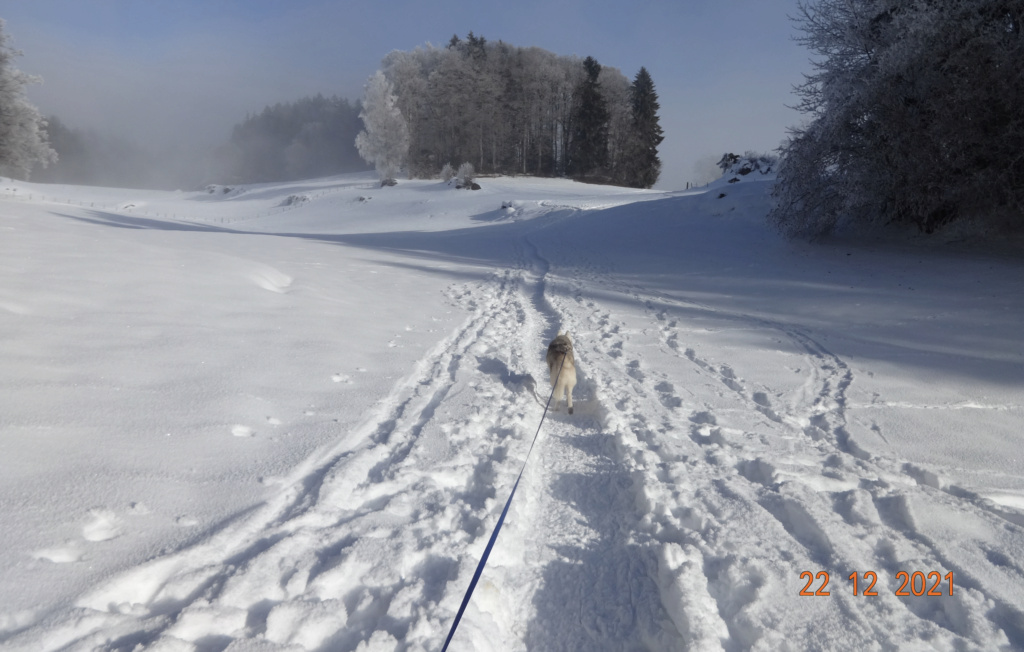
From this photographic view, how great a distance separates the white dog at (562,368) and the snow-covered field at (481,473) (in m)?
0.21

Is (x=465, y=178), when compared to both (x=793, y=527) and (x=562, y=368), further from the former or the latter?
(x=793, y=527)

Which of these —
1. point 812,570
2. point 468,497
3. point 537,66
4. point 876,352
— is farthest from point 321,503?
point 537,66

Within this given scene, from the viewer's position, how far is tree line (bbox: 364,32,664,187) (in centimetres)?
4919

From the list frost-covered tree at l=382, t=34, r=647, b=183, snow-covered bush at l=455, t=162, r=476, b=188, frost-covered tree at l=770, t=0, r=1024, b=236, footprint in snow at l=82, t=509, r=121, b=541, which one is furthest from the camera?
frost-covered tree at l=382, t=34, r=647, b=183

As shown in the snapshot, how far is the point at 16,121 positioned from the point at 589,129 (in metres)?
40.9

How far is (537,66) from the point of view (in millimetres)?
50906


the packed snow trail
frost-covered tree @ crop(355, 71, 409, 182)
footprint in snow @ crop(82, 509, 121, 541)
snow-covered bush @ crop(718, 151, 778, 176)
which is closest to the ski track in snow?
the packed snow trail

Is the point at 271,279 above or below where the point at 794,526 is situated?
above

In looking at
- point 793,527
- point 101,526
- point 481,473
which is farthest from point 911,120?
point 101,526

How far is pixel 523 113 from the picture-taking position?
5106cm

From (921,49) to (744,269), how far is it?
526 cm

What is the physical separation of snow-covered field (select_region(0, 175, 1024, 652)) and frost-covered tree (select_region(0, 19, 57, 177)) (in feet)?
69.8
